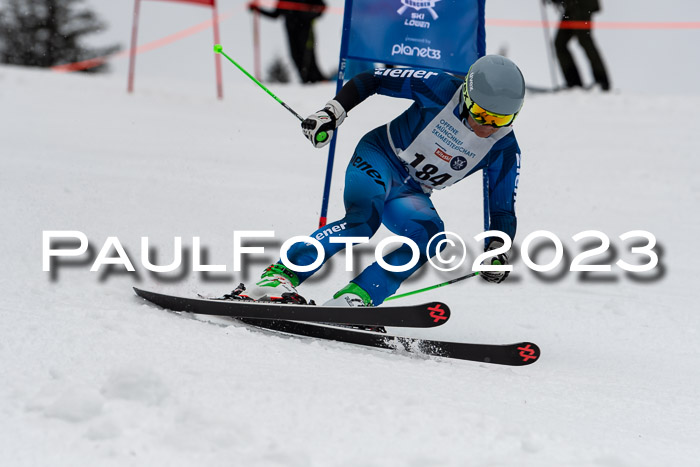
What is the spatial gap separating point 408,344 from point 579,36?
23.4ft

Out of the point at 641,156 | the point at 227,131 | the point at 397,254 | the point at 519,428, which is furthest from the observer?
the point at 227,131

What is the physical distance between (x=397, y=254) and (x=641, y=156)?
18.2 feet

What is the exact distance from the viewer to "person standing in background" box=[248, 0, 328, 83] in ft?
34.7

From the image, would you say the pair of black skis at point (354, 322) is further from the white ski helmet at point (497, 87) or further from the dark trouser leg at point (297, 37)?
the dark trouser leg at point (297, 37)

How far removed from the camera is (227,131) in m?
8.78

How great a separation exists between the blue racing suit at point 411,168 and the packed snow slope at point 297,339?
0.52 meters

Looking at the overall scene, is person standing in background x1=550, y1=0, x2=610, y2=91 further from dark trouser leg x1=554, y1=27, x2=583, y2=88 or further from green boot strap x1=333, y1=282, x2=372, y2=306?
green boot strap x1=333, y1=282, x2=372, y2=306

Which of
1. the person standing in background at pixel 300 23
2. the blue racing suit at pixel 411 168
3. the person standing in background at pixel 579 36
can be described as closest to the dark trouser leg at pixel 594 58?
the person standing in background at pixel 579 36

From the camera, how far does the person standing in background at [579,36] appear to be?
9047 mm

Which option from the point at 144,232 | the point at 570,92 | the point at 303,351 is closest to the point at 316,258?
the point at 303,351

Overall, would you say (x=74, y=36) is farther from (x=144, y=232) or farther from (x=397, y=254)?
(x=397, y=254)

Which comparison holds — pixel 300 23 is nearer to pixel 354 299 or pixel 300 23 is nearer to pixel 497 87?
pixel 497 87

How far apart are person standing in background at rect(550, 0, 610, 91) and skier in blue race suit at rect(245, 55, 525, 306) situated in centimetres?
627

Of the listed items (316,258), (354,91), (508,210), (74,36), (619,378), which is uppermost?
(74,36)
